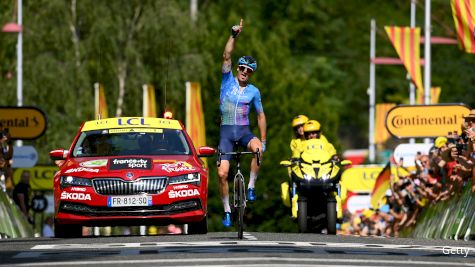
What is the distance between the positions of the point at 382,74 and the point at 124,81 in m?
34.2

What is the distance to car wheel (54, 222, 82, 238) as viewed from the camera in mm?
24094

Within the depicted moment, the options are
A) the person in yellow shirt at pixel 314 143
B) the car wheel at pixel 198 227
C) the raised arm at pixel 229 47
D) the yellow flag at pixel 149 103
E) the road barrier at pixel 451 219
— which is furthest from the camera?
the yellow flag at pixel 149 103

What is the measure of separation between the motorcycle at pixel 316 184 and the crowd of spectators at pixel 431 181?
172 centimetres

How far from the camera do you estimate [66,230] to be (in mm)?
24156

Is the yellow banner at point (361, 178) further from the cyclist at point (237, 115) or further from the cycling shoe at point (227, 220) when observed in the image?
the cycling shoe at point (227, 220)

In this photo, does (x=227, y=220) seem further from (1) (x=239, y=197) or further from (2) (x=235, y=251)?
(2) (x=235, y=251)

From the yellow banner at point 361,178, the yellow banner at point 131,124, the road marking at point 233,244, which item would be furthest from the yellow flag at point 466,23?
the yellow banner at point 361,178

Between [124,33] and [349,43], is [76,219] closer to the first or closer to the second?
[124,33]

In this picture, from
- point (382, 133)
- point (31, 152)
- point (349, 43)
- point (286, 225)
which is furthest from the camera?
point (349, 43)

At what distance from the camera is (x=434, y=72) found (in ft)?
281

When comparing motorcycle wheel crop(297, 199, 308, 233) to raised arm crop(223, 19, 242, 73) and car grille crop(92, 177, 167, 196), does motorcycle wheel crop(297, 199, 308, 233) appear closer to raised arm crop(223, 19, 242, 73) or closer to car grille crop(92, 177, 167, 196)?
raised arm crop(223, 19, 242, 73)

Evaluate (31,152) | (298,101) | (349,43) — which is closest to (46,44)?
(298,101)

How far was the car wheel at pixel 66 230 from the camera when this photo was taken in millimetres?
24094

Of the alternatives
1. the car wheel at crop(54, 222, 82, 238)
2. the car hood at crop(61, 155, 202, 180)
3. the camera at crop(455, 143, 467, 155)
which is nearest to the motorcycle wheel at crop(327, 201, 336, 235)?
the camera at crop(455, 143, 467, 155)
